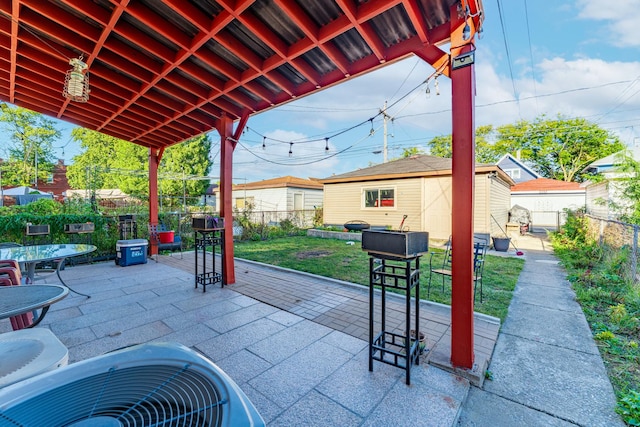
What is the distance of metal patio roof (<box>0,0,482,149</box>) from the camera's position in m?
2.47

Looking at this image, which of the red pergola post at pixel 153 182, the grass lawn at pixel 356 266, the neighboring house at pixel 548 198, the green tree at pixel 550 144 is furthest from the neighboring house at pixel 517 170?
the red pergola post at pixel 153 182

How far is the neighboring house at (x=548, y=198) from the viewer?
1599 cm

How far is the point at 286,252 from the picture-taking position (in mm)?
7906

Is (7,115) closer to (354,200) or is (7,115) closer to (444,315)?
(354,200)

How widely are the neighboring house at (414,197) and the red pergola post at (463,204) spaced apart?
7.53m

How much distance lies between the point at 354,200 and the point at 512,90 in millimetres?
10404

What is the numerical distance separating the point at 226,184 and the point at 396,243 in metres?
3.59

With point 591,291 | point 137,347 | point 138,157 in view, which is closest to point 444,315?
point 591,291

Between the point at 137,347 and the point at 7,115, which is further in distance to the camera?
the point at 7,115

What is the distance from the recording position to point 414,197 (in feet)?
33.4

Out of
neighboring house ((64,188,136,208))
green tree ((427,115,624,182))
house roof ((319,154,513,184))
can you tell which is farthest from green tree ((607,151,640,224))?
green tree ((427,115,624,182))

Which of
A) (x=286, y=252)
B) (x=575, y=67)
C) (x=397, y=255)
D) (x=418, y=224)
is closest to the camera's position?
(x=397, y=255)

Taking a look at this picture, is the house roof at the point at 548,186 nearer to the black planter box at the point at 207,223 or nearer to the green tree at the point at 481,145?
the green tree at the point at 481,145

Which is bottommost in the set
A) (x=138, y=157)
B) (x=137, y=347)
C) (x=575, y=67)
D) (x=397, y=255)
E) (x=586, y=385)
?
(x=586, y=385)
